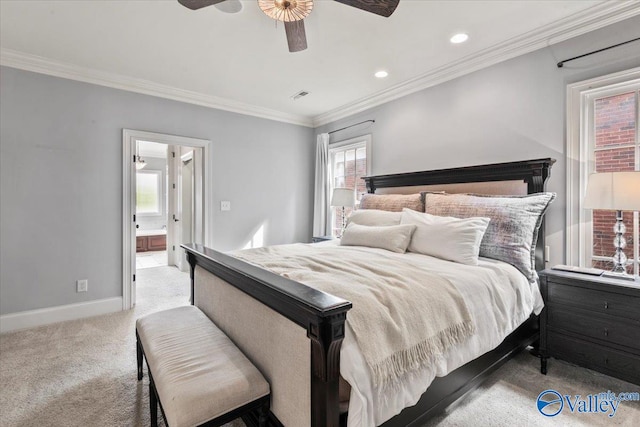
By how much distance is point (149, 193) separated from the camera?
28.1 ft

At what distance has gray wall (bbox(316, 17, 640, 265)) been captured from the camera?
234cm

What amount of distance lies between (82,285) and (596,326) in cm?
465

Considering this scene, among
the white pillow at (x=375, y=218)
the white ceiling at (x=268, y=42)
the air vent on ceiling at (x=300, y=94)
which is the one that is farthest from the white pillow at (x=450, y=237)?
the air vent on ceiling at (x=300, y=94)

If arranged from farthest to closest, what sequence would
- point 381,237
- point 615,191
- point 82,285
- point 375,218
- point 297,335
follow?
1. point 82,285
2. point 375,218
3. point 381,237
4. point 615,191
5. point 297,335

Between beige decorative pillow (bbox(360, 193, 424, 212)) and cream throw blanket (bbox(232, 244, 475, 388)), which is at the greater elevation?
beige decorative pillow (bbox(360, 193, 424, 212))

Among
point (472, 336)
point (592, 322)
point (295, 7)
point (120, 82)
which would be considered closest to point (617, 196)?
point (592, 322)

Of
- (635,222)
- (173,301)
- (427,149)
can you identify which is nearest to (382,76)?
(427,149)

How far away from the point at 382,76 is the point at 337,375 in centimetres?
326

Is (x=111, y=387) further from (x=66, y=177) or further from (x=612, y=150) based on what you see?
(x=612, y=150)

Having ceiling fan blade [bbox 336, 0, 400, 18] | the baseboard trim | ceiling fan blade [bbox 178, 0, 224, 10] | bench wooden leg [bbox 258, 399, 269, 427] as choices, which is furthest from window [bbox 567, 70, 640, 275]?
the baseboard trim

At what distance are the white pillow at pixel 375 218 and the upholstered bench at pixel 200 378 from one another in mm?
1756

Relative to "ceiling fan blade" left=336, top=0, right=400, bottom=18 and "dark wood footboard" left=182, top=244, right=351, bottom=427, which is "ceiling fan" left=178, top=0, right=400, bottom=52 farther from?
"dark wood footboard" left=182, top=244, right=351, bottom=427

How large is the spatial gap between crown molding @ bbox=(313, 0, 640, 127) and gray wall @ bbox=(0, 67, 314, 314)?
2586 millimetres

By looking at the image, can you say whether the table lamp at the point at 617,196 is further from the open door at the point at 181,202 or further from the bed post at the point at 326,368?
the open door at the point at 181,202
